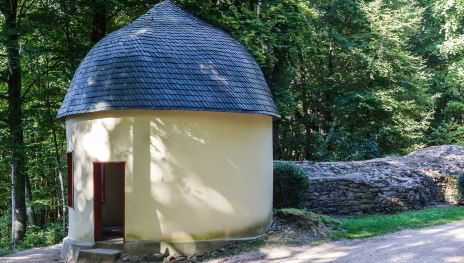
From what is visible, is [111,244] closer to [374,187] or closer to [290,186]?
[290,186]

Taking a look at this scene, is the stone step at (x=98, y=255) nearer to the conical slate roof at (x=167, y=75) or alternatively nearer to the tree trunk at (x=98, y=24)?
the conical slate roof at (x=167, y=75)

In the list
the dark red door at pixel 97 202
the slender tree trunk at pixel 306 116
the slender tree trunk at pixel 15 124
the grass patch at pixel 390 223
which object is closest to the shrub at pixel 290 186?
the grass patch at pixel 390 223

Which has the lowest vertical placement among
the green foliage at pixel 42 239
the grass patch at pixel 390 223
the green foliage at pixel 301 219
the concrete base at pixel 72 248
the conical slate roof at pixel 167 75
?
the green foliage at pixel 42 239

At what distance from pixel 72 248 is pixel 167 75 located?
466 centimetres

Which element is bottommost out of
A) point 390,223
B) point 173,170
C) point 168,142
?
point 390,223

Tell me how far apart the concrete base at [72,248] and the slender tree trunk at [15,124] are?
20.7ft

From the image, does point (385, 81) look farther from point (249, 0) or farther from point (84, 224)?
point (84, 224)

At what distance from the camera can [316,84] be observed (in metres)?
28.3

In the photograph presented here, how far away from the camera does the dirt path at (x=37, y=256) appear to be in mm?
11875

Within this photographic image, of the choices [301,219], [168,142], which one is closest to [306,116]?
[301,219]

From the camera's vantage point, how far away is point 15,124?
54.9ft

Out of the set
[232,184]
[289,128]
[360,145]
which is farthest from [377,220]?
[289,128]

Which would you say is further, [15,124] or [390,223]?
[15,124]

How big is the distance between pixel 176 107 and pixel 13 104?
9.79 meters
